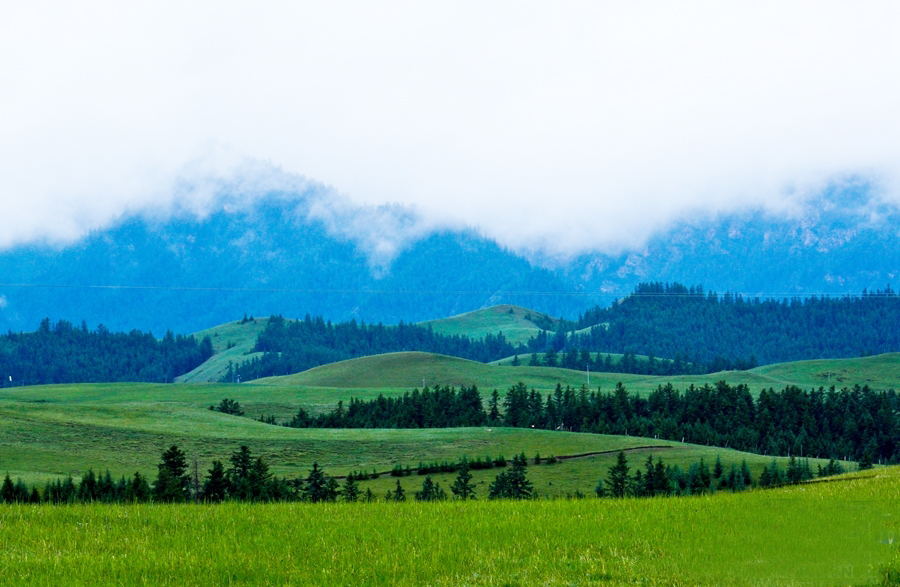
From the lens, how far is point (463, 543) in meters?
29.4

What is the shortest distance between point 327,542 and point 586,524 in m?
7.81

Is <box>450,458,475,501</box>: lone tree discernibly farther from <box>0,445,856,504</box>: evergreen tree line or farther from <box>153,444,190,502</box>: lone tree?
<box>153,444,190,502</box>: lone tree

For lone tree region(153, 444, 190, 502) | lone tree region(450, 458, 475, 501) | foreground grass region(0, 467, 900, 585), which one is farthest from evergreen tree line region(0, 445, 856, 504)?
foreground grass region(0, 467, 900, 585)

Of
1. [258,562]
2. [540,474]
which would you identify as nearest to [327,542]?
[258,562]

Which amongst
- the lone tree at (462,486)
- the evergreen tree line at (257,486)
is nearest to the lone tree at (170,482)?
the evergreen tree line at (257,486)

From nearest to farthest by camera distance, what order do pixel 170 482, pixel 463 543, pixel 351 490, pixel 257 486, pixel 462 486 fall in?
pixel 463 543 → pixel 170 482 → pixel 257 486 → pixel 351 490 → pixel 462 486

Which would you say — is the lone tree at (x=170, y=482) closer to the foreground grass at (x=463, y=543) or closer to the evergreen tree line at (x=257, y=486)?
the evergreen tree line at (x=257, y=486)

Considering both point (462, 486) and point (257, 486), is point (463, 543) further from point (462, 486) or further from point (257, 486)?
point (462, 486)

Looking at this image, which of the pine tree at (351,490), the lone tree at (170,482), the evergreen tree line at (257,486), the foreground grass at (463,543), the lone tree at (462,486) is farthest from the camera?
the lone tree at (462,486)

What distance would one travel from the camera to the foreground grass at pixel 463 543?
25.6 meters

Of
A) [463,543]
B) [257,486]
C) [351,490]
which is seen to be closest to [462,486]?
[351,490]

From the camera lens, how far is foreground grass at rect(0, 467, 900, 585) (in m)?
25.6

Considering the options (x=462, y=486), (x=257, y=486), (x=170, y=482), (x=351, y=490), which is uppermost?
(x=170, y=482)

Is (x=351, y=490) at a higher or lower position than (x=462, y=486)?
higher
